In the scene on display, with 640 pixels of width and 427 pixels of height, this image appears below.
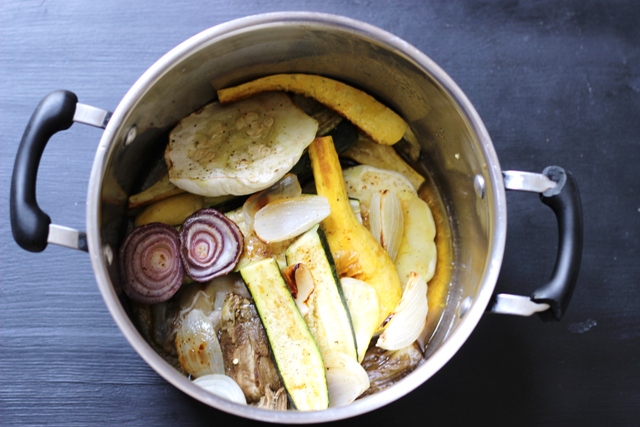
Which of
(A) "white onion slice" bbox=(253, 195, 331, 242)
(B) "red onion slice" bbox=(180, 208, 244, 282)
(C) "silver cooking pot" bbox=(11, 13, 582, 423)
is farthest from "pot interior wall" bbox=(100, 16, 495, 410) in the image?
(A) "white onion slice" bbox=(253, 195, 331, 242)

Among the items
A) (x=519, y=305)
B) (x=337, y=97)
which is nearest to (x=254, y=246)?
(x=337, y=97)

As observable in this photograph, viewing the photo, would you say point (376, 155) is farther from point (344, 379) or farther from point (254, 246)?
point (344, 379)

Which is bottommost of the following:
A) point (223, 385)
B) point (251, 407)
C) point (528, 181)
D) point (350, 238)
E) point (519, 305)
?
point (223, 385)

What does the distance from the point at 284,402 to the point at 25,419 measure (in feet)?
1.45

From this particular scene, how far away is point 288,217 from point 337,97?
0.72 feet

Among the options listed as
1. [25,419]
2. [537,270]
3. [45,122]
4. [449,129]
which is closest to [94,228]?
[45,122]

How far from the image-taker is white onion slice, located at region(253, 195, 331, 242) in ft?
2.93

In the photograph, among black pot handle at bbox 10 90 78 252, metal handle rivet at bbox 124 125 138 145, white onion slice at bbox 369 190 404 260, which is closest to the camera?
black pot handle at bbox 10 90 78 252

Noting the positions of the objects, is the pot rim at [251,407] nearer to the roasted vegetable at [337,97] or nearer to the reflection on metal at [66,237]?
the reflection on metal at [66,237]

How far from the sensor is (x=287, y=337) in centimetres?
85

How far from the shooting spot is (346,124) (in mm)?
959

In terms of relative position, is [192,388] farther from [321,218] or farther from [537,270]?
[537,270]

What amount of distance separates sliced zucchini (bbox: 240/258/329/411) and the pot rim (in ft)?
0.43

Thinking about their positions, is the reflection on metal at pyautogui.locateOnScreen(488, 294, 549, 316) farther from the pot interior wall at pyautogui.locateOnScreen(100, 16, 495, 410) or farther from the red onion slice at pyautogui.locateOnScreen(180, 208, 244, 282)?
the red onion slice at pyautogui.locateOnScreen(180, 208, 244, 282)
